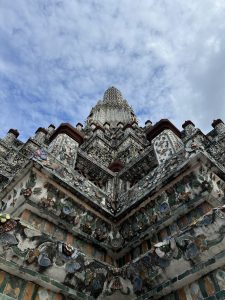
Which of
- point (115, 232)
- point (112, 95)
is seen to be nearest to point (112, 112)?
point (112, 95)

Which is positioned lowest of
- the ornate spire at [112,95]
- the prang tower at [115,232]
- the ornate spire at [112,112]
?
the prang tower at [115,232]

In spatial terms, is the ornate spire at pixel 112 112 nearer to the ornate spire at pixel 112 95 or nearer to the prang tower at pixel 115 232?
the ornate spire at pixel 112 95

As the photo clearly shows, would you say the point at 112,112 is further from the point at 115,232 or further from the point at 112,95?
the point at 115,232

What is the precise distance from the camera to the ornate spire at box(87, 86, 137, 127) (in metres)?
31.2

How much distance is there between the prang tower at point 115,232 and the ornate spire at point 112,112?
22.5 metres

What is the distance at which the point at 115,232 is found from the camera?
6.54m

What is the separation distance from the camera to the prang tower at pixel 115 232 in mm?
4012

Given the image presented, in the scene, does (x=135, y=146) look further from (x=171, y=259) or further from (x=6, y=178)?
(x=171, y=259)

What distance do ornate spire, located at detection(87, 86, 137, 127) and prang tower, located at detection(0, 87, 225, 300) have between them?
22.5 m

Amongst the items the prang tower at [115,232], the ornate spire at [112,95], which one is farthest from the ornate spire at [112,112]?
the prang tower at [115,232]

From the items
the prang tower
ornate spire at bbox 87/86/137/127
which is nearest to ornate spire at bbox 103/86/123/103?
ornate spire at bbox 87/86/137/127

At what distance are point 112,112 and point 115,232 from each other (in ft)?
91.5

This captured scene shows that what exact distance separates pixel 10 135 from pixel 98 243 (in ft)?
40.5

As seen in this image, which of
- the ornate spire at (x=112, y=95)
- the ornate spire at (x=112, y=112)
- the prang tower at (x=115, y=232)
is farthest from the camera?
the ornate spire at (x=112, y=95)
